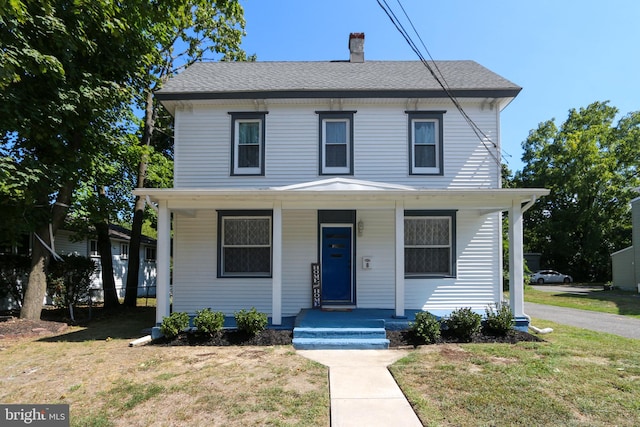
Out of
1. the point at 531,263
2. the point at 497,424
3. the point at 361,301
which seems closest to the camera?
Result: the point at 497,424

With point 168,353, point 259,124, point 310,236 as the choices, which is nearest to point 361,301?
point 310,236

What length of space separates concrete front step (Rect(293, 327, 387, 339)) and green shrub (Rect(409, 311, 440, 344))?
64 centimetres

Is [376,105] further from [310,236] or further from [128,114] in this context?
[128,114]

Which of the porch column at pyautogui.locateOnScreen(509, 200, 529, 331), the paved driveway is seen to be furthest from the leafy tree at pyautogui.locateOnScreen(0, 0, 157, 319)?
the paved driveway

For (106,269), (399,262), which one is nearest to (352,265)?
(399,262)

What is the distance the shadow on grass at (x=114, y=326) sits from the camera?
811cm

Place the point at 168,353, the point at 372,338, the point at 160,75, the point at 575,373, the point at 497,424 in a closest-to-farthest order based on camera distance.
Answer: the point at 497,424 < the point at 575,373 < the point at 168,353 < the point at 372,338 < the point at 160,75

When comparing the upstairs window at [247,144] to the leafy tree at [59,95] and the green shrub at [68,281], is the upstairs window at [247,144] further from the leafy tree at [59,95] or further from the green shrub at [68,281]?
the green shrub at [68,281]

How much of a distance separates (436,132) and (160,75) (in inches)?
469

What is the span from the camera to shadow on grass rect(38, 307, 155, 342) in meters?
8.11

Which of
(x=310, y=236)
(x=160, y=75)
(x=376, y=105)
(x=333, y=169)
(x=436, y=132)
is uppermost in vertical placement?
(x=160, y=75)

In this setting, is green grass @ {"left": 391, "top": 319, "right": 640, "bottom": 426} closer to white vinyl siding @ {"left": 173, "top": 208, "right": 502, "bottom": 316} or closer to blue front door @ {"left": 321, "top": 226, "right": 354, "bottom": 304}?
white vinyl siding @ {"left": 173, "top": 208, "right": 502, "bottom": 316}

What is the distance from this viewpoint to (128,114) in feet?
33.7

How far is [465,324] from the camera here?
23.6 feet
